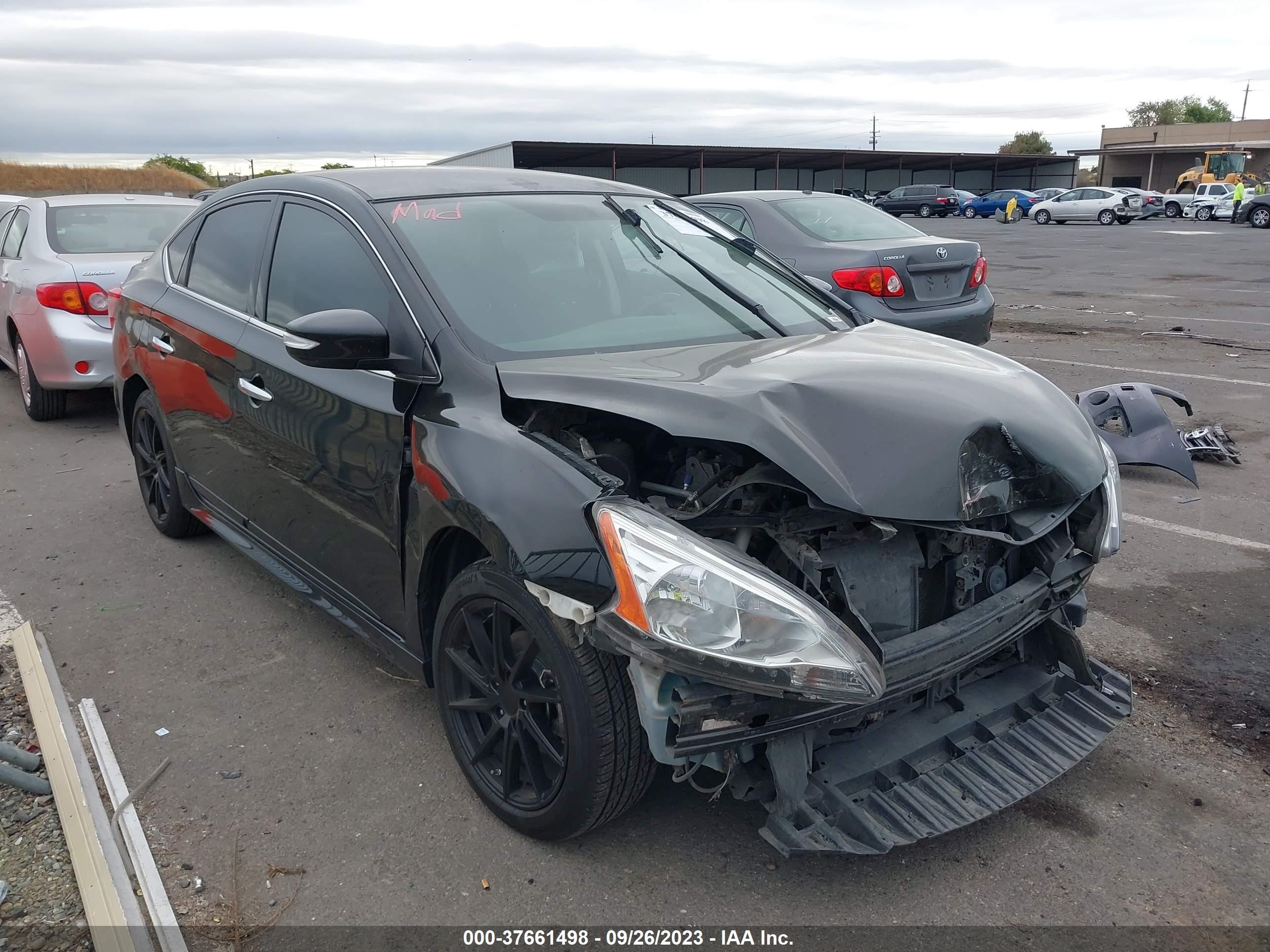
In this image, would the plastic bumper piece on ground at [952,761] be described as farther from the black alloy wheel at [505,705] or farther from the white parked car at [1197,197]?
the white parked car at [1197,197]

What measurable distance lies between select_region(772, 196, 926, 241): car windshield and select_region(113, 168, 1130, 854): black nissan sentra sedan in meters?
5.20

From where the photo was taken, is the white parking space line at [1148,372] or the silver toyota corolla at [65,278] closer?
the silver toyota corolla at [65,278]

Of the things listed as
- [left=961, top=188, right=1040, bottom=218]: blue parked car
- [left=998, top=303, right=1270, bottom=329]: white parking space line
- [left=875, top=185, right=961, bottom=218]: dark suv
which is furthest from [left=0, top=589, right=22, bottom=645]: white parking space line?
[left=875, top=185, right=961, bottom=218]: dark suv

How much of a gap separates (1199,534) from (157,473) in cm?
526

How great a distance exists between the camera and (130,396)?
5.12m

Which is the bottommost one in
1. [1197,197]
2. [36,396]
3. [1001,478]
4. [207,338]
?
[36,396]

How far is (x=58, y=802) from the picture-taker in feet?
9.49

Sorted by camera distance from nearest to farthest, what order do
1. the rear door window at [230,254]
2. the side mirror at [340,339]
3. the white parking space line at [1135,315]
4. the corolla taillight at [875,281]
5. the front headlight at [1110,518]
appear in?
1. the side mirror at [340,339]
2. the front headlight at [1110,518]
3. the rear door window at [230,254]
4. the corolla taillight at [875,281]
5. the white parking space line at [1135,315]

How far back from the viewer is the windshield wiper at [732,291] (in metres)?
3.46

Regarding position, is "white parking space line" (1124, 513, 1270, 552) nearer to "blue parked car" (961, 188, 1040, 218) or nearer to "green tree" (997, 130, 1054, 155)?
"blue parked car" (961, 188, 1040, 218)

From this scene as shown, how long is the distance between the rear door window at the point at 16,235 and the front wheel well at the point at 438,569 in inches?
272

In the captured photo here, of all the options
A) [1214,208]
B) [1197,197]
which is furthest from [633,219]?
[1197,197]

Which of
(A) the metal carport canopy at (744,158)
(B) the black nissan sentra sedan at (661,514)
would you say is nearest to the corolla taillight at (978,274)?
(B) the black nissan sentra sedan at (661,514)

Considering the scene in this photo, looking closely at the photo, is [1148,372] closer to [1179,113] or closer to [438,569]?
[438,569]
